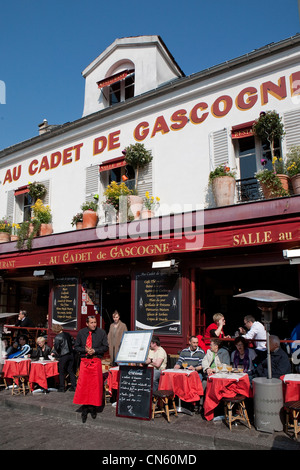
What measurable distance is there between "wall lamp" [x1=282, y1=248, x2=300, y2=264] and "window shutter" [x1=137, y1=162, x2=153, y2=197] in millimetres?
4234

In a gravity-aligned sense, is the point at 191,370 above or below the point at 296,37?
below

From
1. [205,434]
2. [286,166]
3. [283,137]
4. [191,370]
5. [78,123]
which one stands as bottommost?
[205,434]

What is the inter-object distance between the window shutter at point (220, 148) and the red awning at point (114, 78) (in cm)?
452

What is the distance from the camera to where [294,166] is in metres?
7.90

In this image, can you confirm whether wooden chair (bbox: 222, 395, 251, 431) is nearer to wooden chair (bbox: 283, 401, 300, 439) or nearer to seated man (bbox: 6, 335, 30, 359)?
wooden chair (bbox: 283, 401, 300, 439)

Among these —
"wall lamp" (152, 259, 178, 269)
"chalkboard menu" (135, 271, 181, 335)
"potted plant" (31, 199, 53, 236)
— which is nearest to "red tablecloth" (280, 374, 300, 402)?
"chalkboard menu" (135, 271, 181, 335)

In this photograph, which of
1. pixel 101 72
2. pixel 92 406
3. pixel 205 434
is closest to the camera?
pixel 205 434

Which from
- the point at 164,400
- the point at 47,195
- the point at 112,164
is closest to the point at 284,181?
the point at 164,400

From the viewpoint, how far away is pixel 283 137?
8.48m

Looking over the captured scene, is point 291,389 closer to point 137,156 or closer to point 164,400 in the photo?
point 164,400

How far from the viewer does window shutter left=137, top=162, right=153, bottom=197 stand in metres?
10.3

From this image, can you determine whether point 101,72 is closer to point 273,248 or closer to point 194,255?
point 194,255

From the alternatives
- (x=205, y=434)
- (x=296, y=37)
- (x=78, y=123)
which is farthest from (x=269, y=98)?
(x=205, y=434)

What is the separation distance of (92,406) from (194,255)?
13.3 ft
